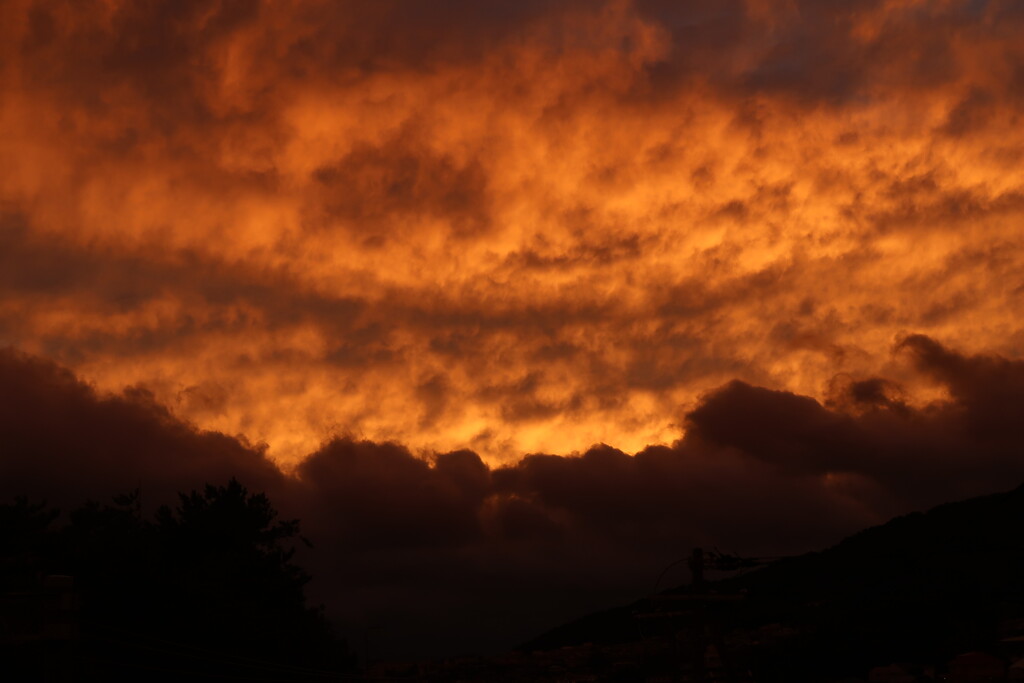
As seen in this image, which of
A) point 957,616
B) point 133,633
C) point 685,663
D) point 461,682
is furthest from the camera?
point 957,616

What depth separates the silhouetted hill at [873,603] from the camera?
8625 cm

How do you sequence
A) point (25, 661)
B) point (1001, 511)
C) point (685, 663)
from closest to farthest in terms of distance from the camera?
point (25, 661) → point (685, 663) → point (1001, 511)

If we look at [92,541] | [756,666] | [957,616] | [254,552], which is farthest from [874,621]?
[92,541]

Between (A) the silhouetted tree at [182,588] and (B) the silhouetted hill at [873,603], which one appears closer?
(A) the silhouetted tree at [182,588]

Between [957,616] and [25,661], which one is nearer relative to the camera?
[25,661]

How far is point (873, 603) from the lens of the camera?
117 metres

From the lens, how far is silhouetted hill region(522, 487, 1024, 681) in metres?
86.2

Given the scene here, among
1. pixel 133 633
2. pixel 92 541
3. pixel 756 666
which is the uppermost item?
pixel 92 541

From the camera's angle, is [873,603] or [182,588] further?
[873,603]

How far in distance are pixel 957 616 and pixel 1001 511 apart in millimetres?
81736

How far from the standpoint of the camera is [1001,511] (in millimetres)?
172000

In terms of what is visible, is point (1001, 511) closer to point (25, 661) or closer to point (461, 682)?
point (461, 682)

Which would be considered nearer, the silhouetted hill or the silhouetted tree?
the silhouetted tree

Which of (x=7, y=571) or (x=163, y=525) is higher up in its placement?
(x=163, y=525)
